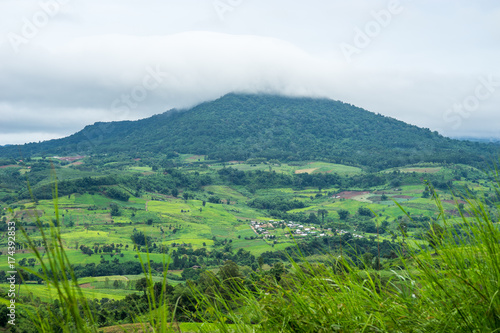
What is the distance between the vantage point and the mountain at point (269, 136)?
122562mm

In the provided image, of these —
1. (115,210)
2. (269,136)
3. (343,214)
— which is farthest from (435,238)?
(269,136)

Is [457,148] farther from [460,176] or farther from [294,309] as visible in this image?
[294,309]

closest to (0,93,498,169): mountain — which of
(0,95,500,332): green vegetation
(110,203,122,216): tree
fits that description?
(0,95,500,332): green vegetation

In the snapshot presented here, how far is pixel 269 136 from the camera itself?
13725 centimetres

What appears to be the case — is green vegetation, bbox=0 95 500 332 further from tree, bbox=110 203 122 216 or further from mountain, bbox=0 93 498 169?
mountain, bbox=0 93 498 169

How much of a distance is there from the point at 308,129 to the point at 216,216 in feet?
248

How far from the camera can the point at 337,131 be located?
450 feet

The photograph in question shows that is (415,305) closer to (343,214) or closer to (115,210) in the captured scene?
(343,214)

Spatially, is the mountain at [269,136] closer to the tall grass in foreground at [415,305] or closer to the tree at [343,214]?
the tree at [343,214]

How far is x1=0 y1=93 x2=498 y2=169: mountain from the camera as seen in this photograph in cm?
12256

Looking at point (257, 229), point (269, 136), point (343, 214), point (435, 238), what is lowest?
point (257, 229)

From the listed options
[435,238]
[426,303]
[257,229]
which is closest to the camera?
[426,303]

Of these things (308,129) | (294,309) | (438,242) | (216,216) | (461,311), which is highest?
(308,129)

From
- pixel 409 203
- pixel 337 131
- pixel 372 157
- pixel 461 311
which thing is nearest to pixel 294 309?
pixel 461 311
